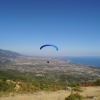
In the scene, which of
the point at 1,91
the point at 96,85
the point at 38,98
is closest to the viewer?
the point at 38,98

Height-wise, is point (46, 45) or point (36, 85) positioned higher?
point (46, 45)

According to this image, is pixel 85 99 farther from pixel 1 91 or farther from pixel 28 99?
pixel 1 91

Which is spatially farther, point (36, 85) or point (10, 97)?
point (36, 85)

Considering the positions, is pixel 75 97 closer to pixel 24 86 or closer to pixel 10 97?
pixel 10 97

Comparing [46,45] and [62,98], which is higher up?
[46,45]

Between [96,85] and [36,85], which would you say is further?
[96,85]

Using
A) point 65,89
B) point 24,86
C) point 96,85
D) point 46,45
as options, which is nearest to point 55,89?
point 65,89

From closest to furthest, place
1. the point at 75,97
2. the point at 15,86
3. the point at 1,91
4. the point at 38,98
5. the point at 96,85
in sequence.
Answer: the point at 75,97, the point at 38,98, the point at 1,91, the point at 15,86, the point at 96,85

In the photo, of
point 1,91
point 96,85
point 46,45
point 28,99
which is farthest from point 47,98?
point 96,85

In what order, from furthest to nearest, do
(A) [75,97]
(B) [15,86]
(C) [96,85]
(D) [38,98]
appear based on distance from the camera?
1. (C) [96,85]
2. (B) [15,86]
3. (D) [38,98]
4. (A) [75,97]
